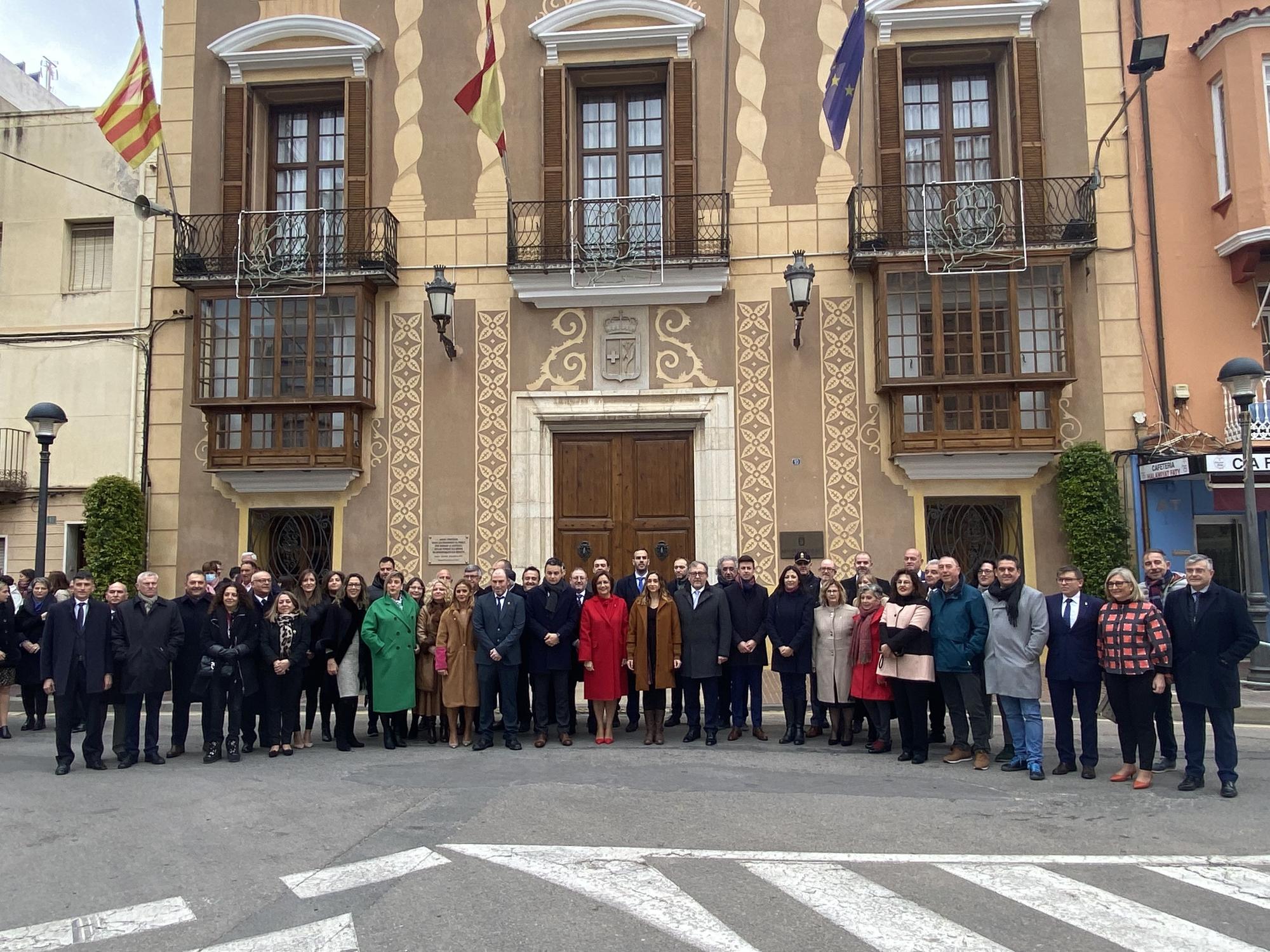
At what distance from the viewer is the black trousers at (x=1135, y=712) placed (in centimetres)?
796

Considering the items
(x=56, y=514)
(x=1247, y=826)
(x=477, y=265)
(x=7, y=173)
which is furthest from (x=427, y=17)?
(x=1247, y=826)

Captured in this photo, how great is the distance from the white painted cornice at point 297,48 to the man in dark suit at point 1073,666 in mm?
12987

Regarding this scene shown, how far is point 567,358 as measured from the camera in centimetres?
1539

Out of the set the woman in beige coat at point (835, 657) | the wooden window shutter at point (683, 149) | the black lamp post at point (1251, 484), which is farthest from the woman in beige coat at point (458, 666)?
the black lamp post at point (1251, 484)

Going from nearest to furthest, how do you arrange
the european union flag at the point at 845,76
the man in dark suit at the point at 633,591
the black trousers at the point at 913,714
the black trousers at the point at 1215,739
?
the black trousers at the point at 1215,739, the black trousers at the point at 913,714, the man in dark suit at the point at 633,591, the european union flag at the point at 845,76

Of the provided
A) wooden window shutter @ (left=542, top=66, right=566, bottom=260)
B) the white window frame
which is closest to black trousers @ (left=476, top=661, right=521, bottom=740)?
wooden window shutter @ (left=542, top=66, right=566, bottom=260)

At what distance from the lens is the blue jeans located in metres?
8.31

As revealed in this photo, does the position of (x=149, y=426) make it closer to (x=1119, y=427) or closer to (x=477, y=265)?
(x=477, y=265)

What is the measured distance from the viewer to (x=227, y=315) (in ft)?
50.9

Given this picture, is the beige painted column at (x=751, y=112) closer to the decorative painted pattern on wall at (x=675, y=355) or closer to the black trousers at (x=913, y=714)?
the decorative painted pattern on wall at (x=675, y=355)

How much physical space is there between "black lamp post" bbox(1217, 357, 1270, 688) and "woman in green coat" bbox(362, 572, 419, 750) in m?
9.63

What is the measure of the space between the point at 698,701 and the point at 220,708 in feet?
14.7

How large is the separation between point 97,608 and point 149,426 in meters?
7.36

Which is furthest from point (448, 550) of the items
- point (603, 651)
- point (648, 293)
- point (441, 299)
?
point (603, 651)
